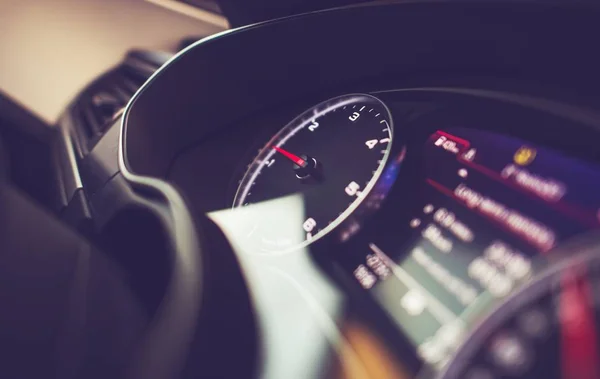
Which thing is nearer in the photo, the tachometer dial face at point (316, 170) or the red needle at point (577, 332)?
the red needle at point (577, 332)

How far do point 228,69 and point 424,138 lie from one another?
36 cm

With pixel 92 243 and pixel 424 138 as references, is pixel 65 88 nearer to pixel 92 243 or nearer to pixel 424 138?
pixel 92 243

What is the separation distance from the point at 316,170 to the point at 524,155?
296 millimetres

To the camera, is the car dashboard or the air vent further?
the air vent

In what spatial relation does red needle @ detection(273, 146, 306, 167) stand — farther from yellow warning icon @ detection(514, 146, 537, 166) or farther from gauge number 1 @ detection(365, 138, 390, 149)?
yellow warning icon @ detection(514, 146, 537, 166)

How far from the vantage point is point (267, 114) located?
3.35ft

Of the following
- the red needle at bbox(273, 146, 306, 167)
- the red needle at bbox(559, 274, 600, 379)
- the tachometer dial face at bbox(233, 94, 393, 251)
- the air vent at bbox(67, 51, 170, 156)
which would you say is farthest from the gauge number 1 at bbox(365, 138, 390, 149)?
the air vent at bbox(67, 51, 170, 156)

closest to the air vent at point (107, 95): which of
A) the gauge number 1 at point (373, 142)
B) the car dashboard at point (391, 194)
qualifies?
the car dashboard at point (391, 194)

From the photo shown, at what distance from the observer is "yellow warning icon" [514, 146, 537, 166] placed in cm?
63

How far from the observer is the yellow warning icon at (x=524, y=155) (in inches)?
24.9

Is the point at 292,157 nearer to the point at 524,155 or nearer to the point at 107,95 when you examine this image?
the point at 524,155

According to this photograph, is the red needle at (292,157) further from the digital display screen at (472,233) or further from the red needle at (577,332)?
the red needle at (577,332)

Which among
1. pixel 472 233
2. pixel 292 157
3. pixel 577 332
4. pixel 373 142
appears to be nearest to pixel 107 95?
pixel 292 157

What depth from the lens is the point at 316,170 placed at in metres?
0.82
